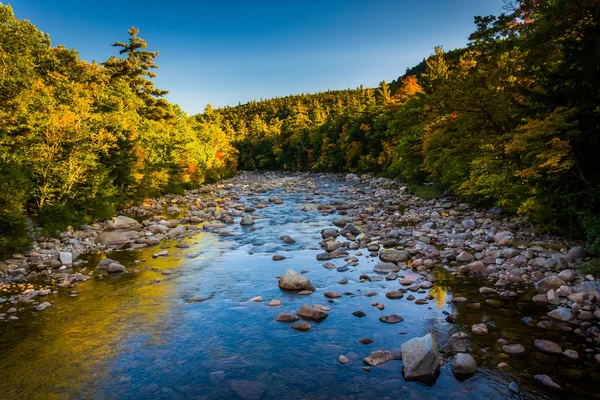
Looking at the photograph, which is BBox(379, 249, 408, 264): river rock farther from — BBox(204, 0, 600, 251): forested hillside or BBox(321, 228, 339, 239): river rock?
BBox(204, 0, 600, 251): forested hillside

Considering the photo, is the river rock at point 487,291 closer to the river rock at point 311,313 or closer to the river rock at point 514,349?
the river rock at point 514,349

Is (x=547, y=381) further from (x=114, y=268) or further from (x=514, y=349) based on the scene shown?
(x=114, y=268)

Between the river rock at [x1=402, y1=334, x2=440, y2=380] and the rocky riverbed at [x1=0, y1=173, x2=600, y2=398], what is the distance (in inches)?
1.0

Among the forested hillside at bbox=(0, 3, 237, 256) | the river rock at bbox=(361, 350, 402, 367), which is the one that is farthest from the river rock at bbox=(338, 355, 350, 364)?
the forested hillside at bbox=(0, 3, 237, 256)

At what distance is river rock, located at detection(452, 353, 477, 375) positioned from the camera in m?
6.93

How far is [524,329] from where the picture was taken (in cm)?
834

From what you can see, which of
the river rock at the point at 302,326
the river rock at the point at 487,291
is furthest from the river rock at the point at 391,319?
the river rock at the point at 487,291

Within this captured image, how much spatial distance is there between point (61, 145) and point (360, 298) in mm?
16810

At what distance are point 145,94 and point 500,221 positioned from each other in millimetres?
39287

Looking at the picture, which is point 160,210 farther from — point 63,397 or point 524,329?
point 524,329

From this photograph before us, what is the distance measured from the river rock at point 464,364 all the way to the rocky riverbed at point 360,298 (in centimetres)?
3

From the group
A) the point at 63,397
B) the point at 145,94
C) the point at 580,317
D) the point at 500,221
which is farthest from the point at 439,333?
the point at 145,94

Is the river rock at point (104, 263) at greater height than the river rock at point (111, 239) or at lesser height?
lesser

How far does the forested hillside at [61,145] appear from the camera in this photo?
1577 cm
